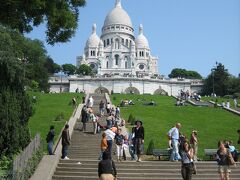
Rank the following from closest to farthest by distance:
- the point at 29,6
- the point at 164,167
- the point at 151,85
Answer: the point at 29,6, the point at 164,167, the point at 151,85

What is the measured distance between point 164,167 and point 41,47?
56.2 metres

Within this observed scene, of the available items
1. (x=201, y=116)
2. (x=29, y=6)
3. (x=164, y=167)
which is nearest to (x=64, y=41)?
(x=29, y=6)

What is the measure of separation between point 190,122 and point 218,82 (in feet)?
161

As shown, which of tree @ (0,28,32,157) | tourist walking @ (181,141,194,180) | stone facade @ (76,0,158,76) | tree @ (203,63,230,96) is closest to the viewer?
tourist walking @ (181,141,194,180)

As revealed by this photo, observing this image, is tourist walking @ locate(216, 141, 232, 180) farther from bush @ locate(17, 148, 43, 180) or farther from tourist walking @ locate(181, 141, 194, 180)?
bush @ locate(17, 148, 43, 180)

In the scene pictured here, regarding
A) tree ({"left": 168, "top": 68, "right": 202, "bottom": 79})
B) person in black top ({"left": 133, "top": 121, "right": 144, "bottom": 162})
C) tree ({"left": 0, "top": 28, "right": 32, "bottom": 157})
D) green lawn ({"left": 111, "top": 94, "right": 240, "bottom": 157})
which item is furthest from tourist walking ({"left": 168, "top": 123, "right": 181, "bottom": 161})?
tree ({"left": 168, "top": 68, "right": 202, "bottom": 79})

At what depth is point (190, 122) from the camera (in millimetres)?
28188

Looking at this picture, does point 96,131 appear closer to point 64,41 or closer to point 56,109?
point 64,41

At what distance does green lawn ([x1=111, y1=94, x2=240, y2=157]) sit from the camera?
888 inches

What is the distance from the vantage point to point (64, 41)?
45.4 ft

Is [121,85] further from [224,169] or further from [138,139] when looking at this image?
[224,169]

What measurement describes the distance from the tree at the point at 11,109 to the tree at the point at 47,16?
85.3 inches

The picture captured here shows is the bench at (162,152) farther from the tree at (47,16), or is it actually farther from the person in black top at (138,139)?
the tree at (47,16)

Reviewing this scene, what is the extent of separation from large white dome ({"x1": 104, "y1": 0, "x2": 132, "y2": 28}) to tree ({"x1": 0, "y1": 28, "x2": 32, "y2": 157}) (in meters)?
107
